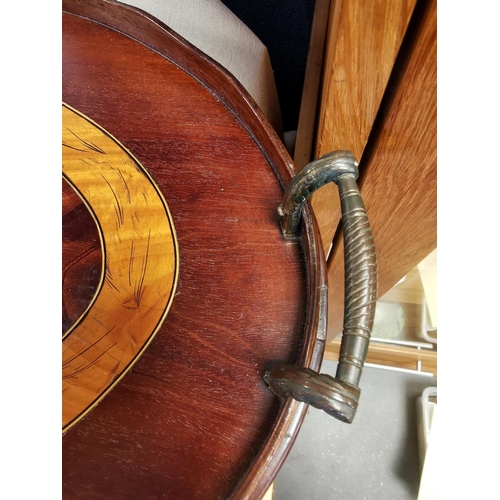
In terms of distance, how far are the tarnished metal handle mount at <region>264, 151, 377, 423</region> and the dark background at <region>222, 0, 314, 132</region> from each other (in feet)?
2.53

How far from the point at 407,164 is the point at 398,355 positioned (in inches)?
32.0

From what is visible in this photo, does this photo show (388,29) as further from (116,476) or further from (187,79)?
(116,476)

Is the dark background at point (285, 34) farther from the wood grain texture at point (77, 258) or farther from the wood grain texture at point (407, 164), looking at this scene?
the wood grain texture at point (77, 258)

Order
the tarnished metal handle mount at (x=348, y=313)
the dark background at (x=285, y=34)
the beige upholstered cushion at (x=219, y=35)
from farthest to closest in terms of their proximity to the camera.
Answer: the dark background at (x=285, y=34) < the beige upholstered cushion at (x=219, y=35) < the tarnished metal handle mount at (x=348, y=313)

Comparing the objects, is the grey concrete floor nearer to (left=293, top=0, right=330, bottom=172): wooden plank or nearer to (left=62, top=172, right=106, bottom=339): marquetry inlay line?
(left=293, top=0, right=330, bottom=172): wooden plank

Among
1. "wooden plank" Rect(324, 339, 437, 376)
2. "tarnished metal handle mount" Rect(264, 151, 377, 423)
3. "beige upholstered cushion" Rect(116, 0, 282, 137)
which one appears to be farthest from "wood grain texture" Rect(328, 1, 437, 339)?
"wooden plank" Rect(324, 339, 437, 376)

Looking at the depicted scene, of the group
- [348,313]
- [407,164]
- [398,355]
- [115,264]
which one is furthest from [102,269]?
[398,355]

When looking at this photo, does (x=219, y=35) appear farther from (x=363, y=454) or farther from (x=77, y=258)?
(x=363, y=454)

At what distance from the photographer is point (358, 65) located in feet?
1.44

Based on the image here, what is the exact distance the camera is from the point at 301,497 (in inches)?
44.9

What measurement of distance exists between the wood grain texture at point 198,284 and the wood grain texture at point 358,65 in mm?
94

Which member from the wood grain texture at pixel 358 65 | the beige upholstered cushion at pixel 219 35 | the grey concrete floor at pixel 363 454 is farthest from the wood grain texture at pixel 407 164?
the grey concrete floor at pixel 363 454

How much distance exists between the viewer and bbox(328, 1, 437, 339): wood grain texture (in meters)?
0.40

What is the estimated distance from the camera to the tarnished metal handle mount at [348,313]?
303 millimetres
